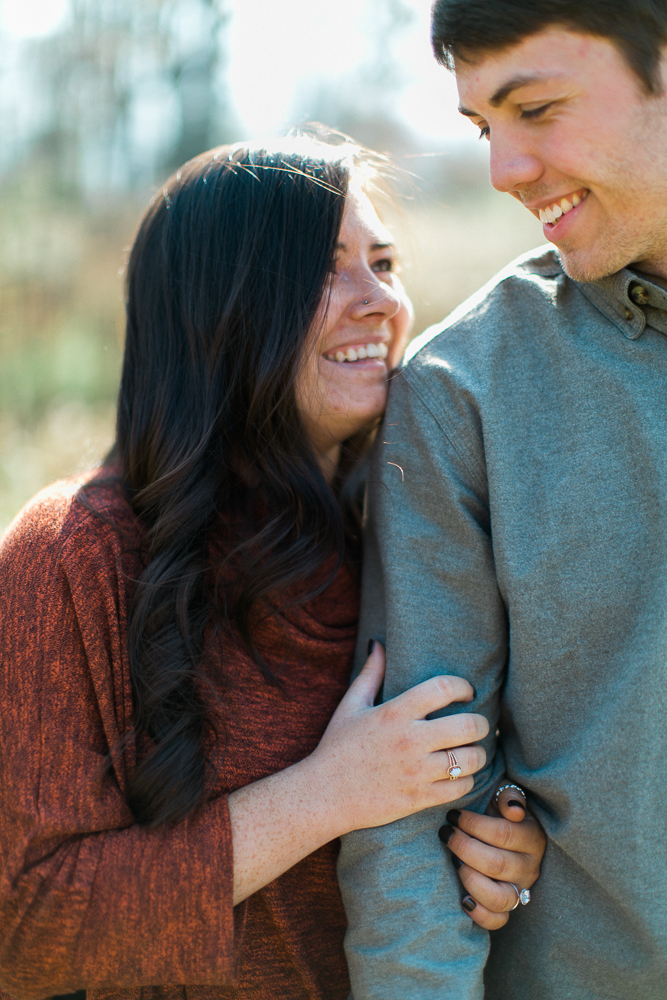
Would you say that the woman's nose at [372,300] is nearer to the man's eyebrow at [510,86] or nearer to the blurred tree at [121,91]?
the man's eyebrow at [510,86]

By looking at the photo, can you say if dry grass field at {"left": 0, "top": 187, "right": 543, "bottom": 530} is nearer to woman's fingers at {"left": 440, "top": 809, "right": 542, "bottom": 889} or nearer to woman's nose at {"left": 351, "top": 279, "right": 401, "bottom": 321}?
woman's nose at {"left": 351, "top": 279, "right": 401, "bottom": 321}

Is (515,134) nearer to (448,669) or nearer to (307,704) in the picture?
(448,669)

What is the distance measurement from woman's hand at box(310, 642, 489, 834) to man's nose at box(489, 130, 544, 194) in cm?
88

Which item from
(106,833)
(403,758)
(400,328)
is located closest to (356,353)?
(400,328)

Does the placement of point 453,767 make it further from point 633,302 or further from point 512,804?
point 633,302

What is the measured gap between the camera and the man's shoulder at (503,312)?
151cm

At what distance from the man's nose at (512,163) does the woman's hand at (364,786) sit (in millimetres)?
886

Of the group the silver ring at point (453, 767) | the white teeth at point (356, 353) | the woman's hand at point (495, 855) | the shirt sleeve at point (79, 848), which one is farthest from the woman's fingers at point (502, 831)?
the white teeth at point (356, 353)

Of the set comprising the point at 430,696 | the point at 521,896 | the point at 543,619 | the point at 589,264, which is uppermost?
the point at 589,264

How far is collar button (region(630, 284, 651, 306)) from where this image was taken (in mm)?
1372

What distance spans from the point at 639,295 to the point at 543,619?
0.58 meters

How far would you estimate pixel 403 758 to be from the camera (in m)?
1.39

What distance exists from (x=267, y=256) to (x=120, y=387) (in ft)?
1.46

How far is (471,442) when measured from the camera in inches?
57.8
